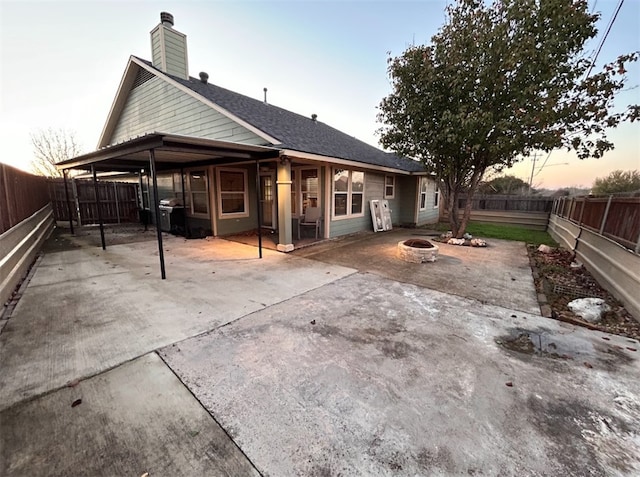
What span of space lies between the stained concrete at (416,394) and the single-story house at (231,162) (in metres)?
4.22

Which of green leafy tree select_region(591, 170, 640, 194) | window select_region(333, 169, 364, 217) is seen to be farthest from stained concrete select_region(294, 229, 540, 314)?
green leafy tree select_region(591, 170, 640, 194)

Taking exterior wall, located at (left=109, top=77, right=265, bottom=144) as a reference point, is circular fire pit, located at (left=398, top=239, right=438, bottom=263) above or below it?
below

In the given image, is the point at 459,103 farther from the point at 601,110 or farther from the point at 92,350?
the point at 92,350

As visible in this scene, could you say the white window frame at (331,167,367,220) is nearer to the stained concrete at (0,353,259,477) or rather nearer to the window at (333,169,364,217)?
the window at (333,169,364,217)

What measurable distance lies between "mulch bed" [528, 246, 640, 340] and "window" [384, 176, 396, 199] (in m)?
5.46

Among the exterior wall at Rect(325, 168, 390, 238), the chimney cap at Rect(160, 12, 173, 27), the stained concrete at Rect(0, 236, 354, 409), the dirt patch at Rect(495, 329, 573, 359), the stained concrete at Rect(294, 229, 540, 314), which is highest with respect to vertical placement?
the chimney cap at Rect(160, 12, 173, 27)

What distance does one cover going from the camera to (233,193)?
28.7ft

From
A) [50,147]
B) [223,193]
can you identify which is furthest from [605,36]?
[50,147]

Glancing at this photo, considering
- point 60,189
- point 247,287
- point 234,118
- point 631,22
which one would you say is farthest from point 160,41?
point 631,22

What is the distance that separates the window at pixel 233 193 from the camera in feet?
27.6

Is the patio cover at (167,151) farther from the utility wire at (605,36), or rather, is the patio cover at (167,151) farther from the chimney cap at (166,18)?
the utility wire at (605,36)

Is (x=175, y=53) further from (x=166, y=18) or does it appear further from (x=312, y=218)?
(x=312, y=218)

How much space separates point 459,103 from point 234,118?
5538 mm

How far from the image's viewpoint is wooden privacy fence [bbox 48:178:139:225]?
10938 millimetres
